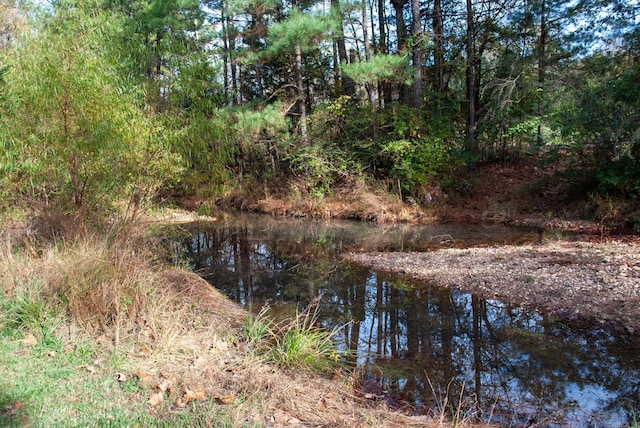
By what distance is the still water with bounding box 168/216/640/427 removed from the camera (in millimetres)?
4582

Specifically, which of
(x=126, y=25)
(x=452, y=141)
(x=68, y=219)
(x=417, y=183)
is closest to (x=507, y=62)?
(x=452, y=141)

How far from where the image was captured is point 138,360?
431cm

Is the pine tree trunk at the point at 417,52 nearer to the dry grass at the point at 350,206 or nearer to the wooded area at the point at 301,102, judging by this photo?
the wooded area at the point at 301,102

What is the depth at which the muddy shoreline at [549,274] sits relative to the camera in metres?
6.92

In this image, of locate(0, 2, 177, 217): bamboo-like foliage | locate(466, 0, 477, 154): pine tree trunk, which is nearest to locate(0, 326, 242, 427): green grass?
locate(0, 2, 177, 217): bamboo-like foliage

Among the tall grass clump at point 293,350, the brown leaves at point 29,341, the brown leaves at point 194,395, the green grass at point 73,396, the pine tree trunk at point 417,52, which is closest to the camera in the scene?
the green grass at point 73,396

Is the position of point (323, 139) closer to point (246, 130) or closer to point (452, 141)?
point (246, 130)

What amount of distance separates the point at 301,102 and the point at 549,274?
14.4 m

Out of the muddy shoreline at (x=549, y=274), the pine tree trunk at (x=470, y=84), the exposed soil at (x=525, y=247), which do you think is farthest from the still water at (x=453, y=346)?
the pine tree trunk at (x=470, y=84)

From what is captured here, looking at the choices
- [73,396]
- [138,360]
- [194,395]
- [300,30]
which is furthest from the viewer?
[300,30]

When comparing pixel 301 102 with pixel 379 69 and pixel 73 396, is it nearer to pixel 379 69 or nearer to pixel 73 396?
pixel 379 69

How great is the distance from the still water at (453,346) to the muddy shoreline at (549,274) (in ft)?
1.14

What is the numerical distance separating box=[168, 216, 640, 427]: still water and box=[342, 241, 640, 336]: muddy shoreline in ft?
1.14

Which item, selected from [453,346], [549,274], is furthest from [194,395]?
[549,274]
